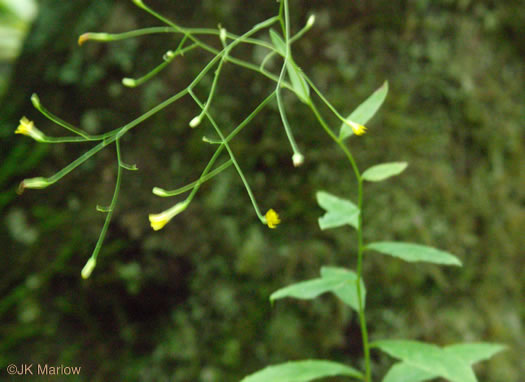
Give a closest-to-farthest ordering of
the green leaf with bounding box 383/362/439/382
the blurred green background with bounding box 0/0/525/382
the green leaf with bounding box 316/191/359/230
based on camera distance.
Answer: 1. the green leaf with bounding box 316/191/359/230
2. the green leaf with bounding box 383/362/439/382
3. the blurred green background with bounding box 0/0/525/382

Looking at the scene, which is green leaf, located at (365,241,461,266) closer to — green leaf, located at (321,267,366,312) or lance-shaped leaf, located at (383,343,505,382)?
green leaf, located at (321,267,366,312)

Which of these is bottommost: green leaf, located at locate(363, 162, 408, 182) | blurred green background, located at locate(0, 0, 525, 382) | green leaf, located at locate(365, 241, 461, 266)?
blurred green background, located at locate(0, 0, 525, 382)

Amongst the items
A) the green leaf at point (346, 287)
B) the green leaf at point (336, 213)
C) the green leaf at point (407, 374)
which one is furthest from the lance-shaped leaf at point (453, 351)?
the green leaf at point (336, 213)

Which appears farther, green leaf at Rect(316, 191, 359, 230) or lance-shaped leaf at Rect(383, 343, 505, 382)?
lance-shaped leaf at Rect(383, 343, 505, 382)

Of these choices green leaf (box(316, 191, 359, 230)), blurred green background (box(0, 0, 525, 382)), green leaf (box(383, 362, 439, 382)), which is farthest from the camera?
blurred green background (box(0, 0, 525, 382))

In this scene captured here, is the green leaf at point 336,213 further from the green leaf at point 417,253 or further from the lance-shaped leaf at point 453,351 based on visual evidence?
the lance-shaped leaf at point 453,351

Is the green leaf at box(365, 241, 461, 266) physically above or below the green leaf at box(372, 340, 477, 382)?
above

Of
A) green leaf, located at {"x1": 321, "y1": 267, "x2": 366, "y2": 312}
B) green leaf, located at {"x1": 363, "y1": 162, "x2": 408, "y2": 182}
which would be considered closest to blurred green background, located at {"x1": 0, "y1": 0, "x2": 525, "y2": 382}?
green leaf, located at {"x1": 321, "y1": 267, "x2": 366, "y2": 312}
